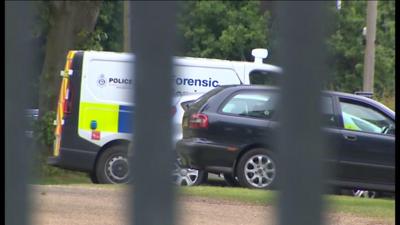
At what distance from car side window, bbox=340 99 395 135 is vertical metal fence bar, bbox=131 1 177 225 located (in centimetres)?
929

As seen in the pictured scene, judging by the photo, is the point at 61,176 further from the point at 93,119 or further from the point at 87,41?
the point at 87,41

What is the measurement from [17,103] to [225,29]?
29648 millimetres

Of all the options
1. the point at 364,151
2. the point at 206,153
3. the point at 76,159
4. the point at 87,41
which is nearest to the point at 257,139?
the point at 206,153

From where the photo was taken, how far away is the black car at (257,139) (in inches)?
448

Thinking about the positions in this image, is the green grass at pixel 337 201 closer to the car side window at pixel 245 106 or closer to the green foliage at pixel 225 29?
the car side window at pixel 245 106

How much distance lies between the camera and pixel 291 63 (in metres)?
2.26

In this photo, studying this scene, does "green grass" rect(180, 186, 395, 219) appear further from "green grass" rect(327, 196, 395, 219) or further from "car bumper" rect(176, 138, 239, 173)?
"car bumper" rect(176, 138, 239, 173)

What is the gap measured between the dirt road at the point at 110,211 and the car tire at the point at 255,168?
1.80 m

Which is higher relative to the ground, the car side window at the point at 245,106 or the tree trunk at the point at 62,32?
the tree trunk at the point at 62,32

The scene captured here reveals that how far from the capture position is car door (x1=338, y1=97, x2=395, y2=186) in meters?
11.4

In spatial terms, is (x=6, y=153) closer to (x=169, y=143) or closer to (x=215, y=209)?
(x=169, y=143)

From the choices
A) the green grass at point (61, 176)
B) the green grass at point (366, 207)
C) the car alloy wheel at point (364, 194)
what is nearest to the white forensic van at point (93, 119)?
the green grass at point (61, 176)

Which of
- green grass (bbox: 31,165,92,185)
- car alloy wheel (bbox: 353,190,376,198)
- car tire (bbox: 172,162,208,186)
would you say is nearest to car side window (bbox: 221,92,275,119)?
car tire (bbox: 172,162,208,186)

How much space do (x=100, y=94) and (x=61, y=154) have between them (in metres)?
0.99
